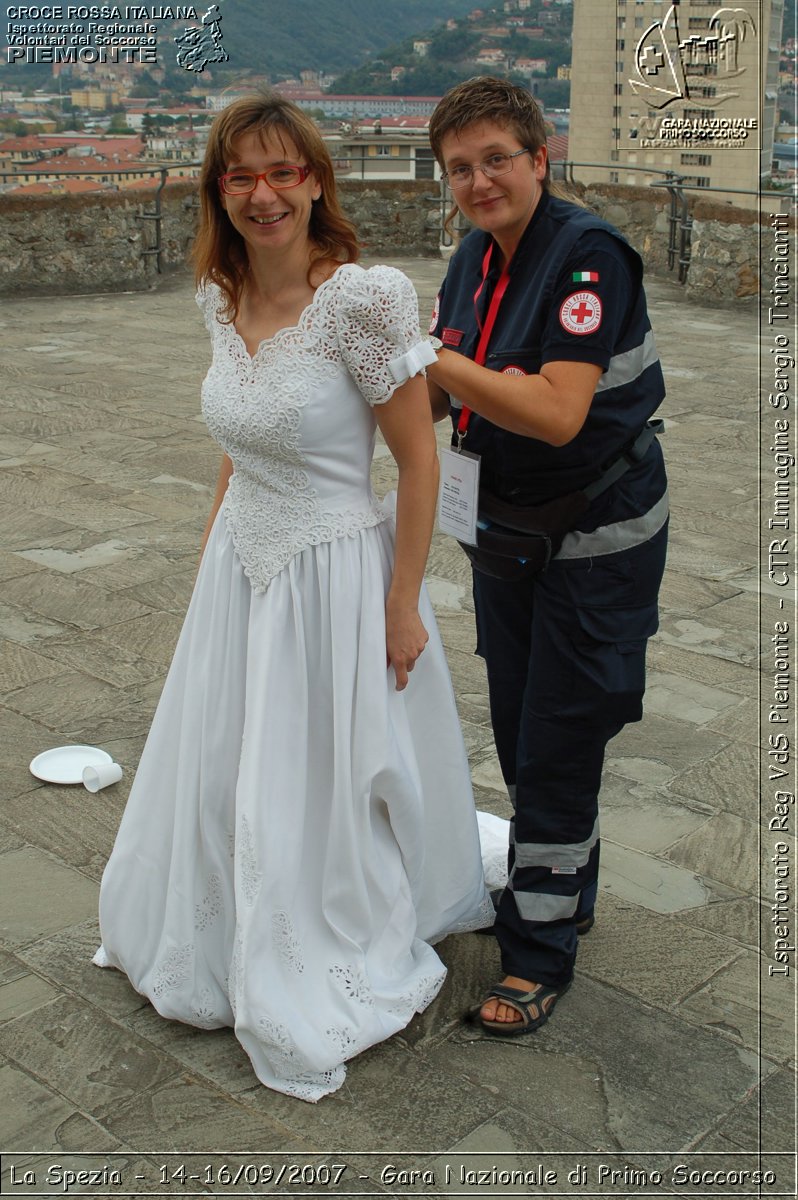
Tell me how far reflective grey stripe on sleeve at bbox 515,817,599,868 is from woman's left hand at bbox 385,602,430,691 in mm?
442

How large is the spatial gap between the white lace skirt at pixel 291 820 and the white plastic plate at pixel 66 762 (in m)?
0.92

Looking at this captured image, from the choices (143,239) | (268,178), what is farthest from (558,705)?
(143,239)

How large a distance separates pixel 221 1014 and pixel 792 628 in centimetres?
286

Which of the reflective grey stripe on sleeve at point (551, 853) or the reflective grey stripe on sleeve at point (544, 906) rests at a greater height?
the reflective grey stripe on sleeve at point (551, 853)

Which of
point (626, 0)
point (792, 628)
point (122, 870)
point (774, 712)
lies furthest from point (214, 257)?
point (626, 0)

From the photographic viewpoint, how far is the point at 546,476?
226 cm

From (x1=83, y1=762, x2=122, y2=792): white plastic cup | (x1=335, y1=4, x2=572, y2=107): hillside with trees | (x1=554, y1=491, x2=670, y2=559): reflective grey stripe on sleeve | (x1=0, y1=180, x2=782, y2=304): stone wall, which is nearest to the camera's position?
(x1=554, y1=491, x2=670, y2=559): reflective grey stripe on sleeve

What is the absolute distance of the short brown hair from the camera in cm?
207

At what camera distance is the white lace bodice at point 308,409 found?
211 centimetres

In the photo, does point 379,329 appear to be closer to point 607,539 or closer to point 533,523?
point 533,523

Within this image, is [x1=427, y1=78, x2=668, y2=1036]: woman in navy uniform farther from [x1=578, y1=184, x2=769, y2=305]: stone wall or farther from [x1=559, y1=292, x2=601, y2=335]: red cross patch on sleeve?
[x1=578, y1=184, x2=769, y2=305]: stone wall

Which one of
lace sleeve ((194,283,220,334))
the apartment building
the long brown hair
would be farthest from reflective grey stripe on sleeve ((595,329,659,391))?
the apartment building

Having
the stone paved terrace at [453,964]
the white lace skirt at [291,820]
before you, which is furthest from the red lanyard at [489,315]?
the stone paved terrace at [453,964]

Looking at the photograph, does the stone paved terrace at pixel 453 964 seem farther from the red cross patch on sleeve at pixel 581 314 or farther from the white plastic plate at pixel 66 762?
the red cross patch on sleeve at pixel 581 314
